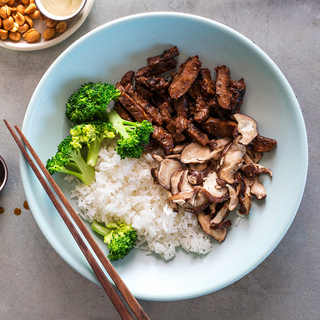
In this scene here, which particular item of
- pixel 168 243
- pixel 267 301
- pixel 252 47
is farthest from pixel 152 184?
pixel 267 301

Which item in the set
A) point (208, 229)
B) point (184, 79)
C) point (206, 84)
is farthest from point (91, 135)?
point (208, 229)

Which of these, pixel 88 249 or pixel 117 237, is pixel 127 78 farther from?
pixel 88 249

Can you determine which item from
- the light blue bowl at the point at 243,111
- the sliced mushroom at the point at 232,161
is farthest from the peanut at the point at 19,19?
the sliced mushroom at the point at 232,161

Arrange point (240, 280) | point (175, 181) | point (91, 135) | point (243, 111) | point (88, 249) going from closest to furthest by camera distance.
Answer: point (88, 249) < point (91, 135) < point (175, 181) < point (243, 111) < point (240, 280)

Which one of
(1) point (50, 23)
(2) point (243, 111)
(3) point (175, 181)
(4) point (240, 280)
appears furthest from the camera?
(4) point (240, 280)

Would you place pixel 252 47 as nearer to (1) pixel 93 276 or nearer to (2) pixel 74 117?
(2) pixel 74 117

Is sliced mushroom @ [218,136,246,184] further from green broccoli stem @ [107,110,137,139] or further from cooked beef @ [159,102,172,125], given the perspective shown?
green broccoli stem @ [107,110,137,139]
